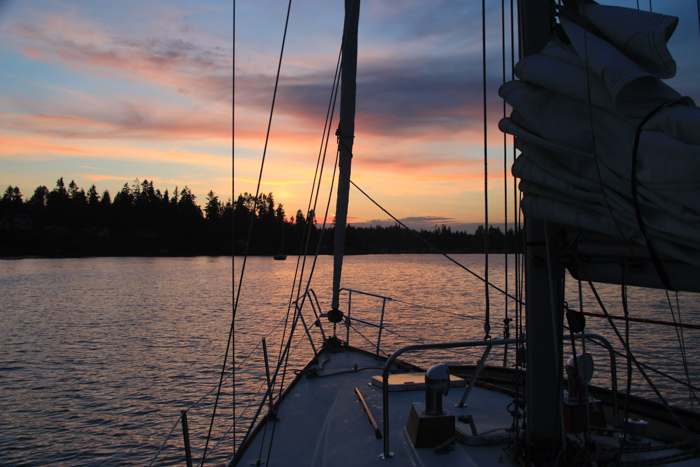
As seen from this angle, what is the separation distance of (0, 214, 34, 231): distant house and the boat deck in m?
130

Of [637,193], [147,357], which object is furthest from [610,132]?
[147,357]

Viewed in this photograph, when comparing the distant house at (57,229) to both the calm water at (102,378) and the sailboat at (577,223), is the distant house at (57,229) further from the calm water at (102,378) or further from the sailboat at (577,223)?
the sailboat at (577,223)

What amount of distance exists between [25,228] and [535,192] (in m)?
135

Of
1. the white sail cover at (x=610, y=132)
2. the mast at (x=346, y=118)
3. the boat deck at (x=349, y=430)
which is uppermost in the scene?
the mast at (x=346, y=118)

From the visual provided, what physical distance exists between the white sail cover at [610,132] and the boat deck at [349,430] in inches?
72.8

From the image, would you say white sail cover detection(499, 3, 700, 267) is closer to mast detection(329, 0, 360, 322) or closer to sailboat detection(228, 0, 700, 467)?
sailboat detection(228, 0, 700, 467)

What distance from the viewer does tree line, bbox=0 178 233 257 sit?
4255 inches

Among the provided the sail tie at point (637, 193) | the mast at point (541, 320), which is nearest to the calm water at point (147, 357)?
the mast at point (541, 320)

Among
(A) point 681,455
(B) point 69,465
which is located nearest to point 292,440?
(A) point 681,455

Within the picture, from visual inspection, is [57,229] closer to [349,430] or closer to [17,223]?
[17,223]

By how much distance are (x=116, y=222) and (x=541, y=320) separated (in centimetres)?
13790

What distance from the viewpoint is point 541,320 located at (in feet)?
8.70

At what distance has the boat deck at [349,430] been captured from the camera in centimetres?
321

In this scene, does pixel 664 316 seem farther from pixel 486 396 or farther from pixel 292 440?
pixel 292 440
